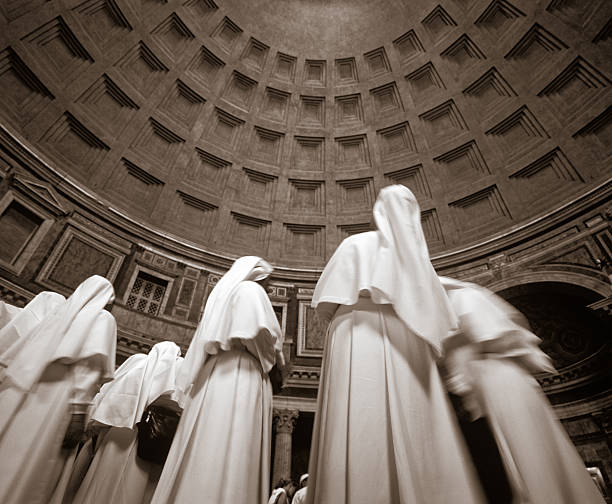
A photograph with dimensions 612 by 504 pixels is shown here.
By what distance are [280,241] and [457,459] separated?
40.9 ft

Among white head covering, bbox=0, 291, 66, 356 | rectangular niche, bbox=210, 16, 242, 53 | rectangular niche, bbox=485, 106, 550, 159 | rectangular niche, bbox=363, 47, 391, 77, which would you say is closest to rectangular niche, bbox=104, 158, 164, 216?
rectangular niche, bbox=210, 16, 242, 53

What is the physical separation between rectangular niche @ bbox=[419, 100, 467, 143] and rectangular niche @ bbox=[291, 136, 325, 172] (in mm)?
3920

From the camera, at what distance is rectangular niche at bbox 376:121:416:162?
46.8 feet

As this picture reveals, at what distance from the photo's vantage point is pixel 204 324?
9.08ft

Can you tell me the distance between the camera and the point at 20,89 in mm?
10102

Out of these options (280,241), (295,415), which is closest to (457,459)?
(295,415)

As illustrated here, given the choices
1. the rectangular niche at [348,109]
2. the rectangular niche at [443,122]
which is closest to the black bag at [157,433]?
the rectangular niche at [443,122]

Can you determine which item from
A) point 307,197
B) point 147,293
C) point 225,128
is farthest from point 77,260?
point 307,197

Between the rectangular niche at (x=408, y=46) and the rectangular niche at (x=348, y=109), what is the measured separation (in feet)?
6.99

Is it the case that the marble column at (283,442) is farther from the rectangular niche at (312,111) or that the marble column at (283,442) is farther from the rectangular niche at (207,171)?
the rectangular niche at (312,111)

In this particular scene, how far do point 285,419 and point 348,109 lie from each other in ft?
38.0

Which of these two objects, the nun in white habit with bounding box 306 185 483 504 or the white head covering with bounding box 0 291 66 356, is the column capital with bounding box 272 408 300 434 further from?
the nun in white habit with bounding box 306 185 483 504

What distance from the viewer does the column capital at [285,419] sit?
32.6 ft

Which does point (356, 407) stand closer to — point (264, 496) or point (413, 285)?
point (413, 285)
